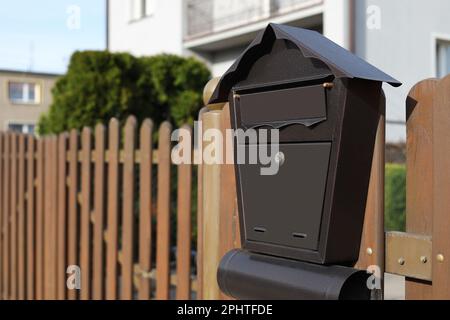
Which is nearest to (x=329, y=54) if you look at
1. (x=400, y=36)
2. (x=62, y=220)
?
(x=62, y=220)

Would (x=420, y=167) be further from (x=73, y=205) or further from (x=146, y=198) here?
(x=73, y=205)

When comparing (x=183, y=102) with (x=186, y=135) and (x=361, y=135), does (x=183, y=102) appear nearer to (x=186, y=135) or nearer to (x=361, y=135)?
(x=186, y=135)

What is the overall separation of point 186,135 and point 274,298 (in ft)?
4.64

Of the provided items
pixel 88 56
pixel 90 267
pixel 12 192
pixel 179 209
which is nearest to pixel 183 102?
pixel 88 56

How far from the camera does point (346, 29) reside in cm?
859

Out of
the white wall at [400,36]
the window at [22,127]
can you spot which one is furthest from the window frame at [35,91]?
the white wall at [400,36]

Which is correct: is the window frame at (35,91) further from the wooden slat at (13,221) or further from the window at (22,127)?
the wooden slat at (13,221)

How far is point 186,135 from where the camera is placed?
271 centimetres

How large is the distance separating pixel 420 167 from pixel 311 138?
0.25 metres

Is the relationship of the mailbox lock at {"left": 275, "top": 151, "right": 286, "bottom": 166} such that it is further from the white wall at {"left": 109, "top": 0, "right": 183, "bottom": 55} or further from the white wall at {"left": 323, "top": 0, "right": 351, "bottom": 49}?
the white wall at {"left": 109, "top": 0, "right": 183, "bottom": 55}

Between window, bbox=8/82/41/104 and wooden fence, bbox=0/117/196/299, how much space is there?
2696cm

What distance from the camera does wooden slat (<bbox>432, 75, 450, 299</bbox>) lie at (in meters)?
1.24

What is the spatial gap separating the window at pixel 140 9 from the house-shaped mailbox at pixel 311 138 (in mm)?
12804

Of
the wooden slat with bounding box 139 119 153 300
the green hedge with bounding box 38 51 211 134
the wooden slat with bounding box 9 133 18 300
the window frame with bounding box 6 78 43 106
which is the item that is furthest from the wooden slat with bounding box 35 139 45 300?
the window frame with bounding box 6 78 43 106
